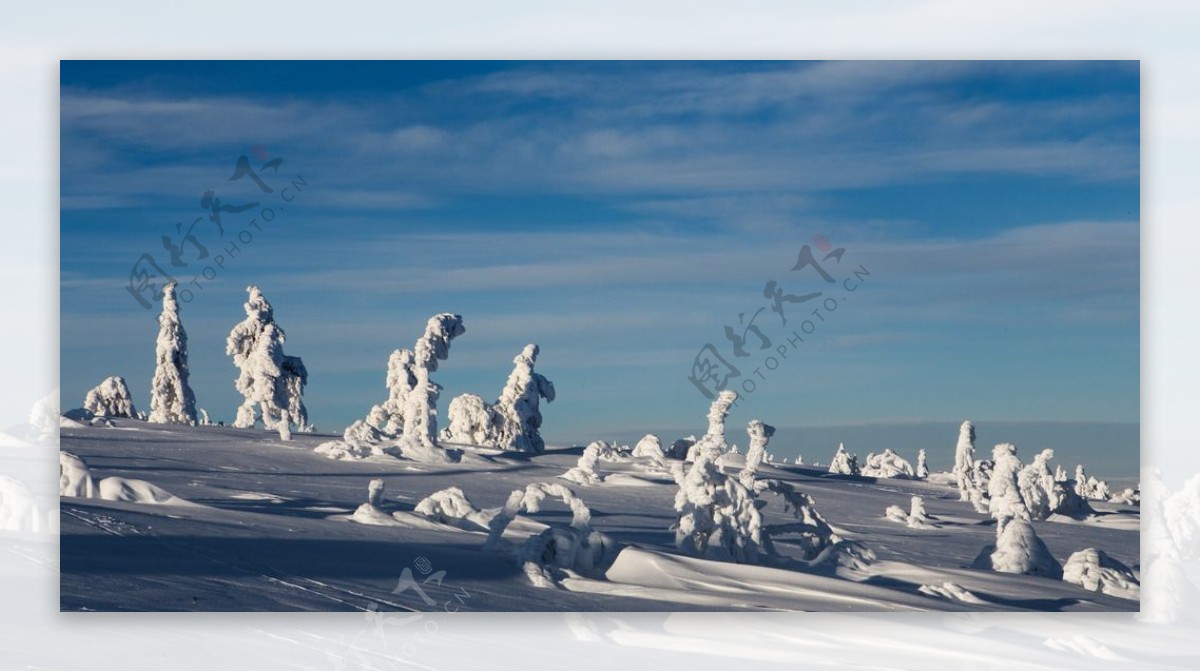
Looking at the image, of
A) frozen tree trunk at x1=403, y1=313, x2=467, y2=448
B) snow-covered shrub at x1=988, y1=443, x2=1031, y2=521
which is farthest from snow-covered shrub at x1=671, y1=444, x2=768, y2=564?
frozen tree trunk at x1=403, y1=313, x2=467, y2=448

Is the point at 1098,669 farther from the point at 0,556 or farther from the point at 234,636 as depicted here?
the point at 0,556

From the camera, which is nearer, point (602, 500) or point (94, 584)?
point (94, 584)

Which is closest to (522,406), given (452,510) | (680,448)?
(680,448)

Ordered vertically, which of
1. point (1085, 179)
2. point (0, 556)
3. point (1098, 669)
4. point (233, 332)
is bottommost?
point (1098, 669)

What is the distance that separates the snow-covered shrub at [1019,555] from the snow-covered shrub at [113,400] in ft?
42.3

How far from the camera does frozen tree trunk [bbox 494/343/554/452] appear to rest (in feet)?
88.5

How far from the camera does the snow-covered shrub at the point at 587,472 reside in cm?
1947

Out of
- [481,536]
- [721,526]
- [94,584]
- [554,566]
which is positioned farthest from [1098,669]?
[94,584]

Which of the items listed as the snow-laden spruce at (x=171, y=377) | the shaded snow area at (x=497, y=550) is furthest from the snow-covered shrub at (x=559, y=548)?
the snow-laden spruce at (x=171, y=377)

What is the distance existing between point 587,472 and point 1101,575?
25.0 feet

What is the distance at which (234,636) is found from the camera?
11.7 m

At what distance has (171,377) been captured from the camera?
88.8 feet

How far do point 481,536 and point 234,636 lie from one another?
303 centimetres

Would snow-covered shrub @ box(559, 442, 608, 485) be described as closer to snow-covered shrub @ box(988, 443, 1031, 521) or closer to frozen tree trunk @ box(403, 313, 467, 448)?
frozen tree trunk @ box(403, 313, 467, 448)
